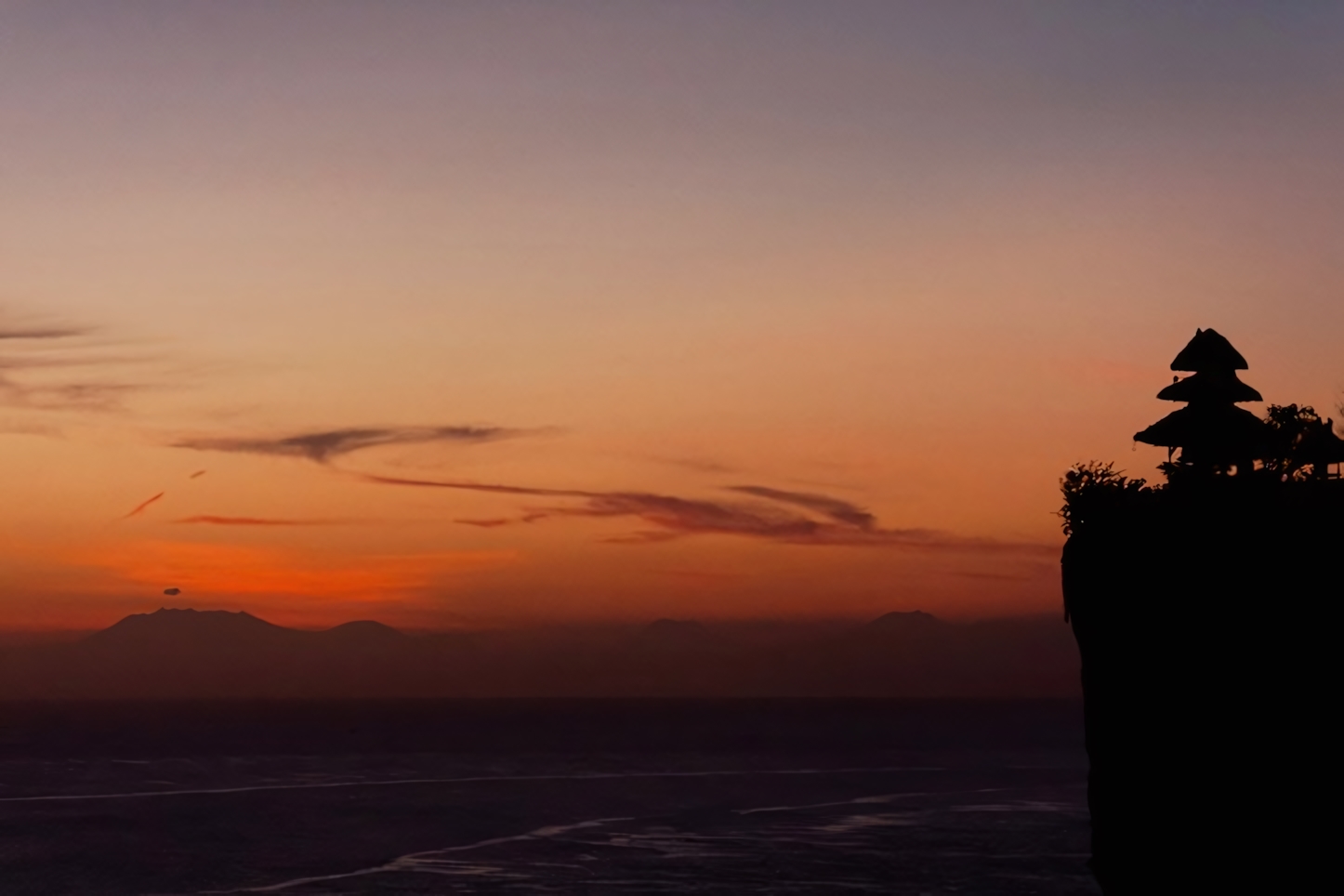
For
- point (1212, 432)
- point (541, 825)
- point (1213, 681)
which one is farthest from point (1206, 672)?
point (541, 825)

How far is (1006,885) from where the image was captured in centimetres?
6319

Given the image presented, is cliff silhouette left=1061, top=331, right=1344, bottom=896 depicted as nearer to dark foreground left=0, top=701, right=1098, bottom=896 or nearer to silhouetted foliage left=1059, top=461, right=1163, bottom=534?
silhouetted foliage left=1059, top=461, right=1163, bottom=534

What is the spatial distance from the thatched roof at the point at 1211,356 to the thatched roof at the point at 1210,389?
0.18m

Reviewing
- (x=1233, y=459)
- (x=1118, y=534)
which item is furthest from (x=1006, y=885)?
(x=1118, y=534)

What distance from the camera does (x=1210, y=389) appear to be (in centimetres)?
3762

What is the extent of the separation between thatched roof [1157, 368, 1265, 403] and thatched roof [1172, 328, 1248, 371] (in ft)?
0.59

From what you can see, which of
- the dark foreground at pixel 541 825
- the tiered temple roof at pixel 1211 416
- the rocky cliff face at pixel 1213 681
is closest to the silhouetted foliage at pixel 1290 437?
the tiered temple roof at pixel 1211 416

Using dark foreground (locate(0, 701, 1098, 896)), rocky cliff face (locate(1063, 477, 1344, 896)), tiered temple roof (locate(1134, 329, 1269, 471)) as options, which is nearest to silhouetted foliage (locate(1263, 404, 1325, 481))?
tiered temple roof (locate(1134, 329, 1269, 471))

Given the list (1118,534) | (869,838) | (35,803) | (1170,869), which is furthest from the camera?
(35,803)

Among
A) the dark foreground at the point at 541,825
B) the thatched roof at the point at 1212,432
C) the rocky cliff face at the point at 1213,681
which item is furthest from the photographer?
the dark foreground at the point at 541,825

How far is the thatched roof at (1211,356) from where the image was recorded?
37875 mm

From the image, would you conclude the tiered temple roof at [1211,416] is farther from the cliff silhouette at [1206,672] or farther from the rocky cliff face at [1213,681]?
the rocky cliff face at [1213,681]

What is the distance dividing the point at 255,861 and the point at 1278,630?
210ft

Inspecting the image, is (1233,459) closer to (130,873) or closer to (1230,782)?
(1230,782)
